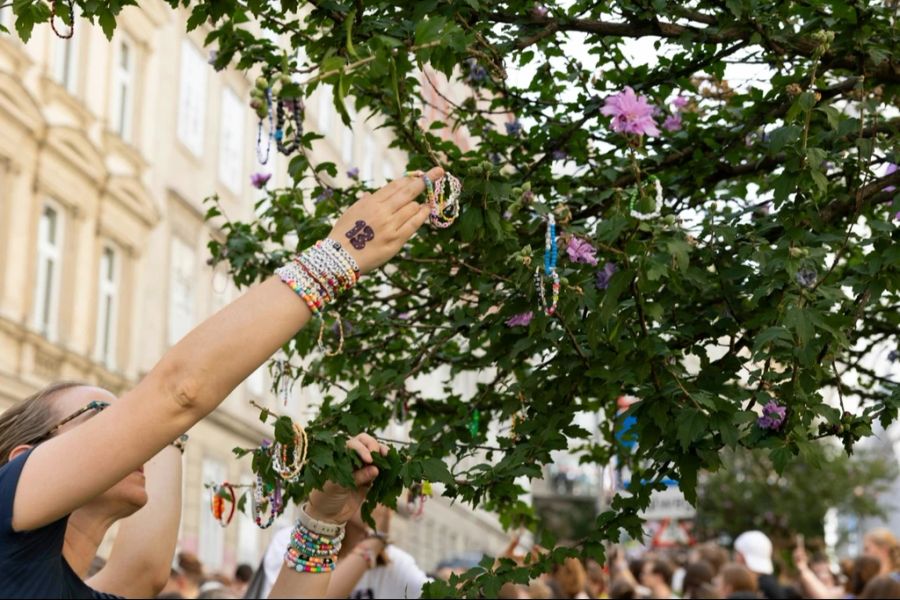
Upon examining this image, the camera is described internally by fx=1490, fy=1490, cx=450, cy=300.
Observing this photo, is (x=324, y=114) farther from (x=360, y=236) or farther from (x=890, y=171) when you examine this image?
(x=360, y=236)

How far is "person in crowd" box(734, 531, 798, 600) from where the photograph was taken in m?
10.3

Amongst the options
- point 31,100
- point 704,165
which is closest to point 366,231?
point 704,165

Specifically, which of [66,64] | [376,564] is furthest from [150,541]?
[66,64]

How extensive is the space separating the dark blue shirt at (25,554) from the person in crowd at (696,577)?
783 centimetres

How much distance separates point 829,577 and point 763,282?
10.5 metres

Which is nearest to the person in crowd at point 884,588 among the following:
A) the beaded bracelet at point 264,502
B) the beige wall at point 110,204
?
the beaded bracelet at point 264,502

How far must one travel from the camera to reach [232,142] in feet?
92.3

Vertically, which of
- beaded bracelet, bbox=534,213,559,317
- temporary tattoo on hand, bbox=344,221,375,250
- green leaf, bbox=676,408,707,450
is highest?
beaded bracelet, bbox=534,213,559,317

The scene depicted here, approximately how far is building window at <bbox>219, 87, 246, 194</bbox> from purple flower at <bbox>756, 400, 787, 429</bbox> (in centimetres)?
2387

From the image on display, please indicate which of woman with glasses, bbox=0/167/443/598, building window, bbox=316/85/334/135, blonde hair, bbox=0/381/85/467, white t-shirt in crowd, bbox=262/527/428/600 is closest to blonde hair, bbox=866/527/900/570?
white t-shirt in crowd, bbox=262/527/428/600

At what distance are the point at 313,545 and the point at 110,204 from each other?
63.0 feet

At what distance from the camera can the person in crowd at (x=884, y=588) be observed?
7734mm

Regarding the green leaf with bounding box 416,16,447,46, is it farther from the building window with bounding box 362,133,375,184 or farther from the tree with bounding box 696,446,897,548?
the building window with bounding box 362,133,375,184

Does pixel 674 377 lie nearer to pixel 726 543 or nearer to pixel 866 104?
pixel 866 104
